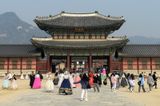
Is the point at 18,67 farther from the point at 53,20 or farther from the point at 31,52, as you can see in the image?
the point at 53,20

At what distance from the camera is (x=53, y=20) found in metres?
60.7

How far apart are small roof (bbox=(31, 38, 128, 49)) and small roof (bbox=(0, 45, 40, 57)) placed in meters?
1.90

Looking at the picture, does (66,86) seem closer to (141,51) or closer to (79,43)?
(79,43)

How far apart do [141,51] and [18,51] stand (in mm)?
19806

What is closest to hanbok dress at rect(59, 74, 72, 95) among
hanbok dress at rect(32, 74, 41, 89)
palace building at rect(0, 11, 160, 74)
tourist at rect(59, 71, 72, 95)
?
tourist at rect(59, 71, 72, 95)

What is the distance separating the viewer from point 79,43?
57062mm

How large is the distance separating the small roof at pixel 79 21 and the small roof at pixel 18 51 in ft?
14.6

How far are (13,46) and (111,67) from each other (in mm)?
16678

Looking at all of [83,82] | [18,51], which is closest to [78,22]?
[18,51]

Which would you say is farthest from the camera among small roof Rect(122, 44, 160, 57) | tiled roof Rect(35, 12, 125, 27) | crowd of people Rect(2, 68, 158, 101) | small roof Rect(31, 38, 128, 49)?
tiled roof Rect(35, 12, 125, 27)

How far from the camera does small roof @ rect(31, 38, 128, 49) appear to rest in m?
54.9

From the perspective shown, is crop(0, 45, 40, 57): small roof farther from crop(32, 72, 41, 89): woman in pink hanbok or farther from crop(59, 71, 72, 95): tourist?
crop(59, 71, 72, 95): tourist

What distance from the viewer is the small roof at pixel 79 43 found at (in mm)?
54875

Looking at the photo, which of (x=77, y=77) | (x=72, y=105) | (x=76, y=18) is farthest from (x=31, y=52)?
(x=72, y=105)
